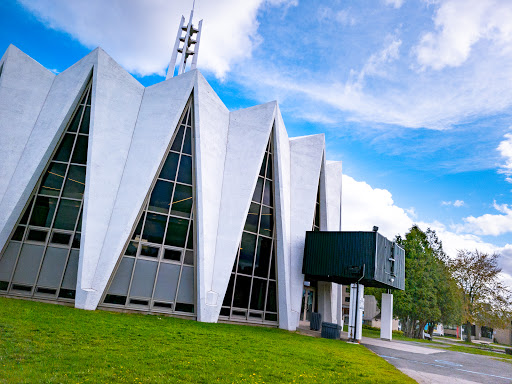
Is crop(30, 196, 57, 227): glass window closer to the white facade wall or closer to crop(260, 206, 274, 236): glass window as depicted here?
the white facade wall

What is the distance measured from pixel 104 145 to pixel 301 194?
1280 centimetres

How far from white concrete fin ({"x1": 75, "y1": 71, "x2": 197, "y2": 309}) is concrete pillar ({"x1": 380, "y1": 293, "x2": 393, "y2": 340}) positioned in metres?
20.0

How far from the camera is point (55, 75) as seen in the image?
20453 millimetres

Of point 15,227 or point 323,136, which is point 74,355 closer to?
point 15,227

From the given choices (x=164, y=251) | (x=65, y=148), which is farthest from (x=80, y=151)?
(x=164, y=251)

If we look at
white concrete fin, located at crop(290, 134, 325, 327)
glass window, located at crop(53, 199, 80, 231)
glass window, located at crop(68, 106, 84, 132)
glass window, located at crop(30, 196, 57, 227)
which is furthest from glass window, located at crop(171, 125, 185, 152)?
white concrete fin, located at crop(290, 134, 325, 327)

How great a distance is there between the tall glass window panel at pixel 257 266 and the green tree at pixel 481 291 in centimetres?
3306

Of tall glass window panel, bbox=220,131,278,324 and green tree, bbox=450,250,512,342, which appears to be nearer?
tall glass window panel, bbox=220,131,278,324

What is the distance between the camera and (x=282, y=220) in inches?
851

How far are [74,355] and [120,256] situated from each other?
963 cm

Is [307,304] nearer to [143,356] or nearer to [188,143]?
[188,143]

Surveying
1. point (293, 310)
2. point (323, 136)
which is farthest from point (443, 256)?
point (293, 310)

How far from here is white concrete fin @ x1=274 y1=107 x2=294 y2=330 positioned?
67.6 feet

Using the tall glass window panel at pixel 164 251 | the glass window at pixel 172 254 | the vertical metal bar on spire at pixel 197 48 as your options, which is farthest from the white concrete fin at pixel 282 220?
the vertical metal bar on spire at pixel 197 48
